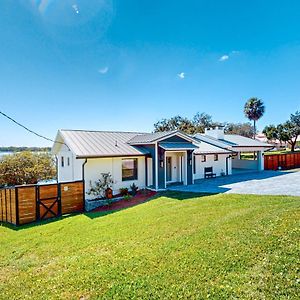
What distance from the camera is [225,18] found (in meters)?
14.1

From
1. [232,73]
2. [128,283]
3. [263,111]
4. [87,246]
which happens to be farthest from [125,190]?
[263,111]

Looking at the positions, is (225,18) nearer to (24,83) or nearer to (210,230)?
(210,230)

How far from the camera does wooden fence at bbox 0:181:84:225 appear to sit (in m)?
13.4

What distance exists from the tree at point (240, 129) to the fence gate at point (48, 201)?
2343 inches

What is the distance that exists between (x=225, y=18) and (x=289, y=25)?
3.57 meters

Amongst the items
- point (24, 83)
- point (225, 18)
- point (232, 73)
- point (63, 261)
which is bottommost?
point (63, 261)

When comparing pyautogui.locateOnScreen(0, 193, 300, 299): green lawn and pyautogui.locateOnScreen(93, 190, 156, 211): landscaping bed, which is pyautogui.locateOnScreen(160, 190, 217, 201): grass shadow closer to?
pyautogui.locateOnScreen(93, 190, 156, 211): landscaping bed

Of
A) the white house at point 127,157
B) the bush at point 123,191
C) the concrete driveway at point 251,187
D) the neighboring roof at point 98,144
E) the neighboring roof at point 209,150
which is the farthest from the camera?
the neighboring roof at point 209,150

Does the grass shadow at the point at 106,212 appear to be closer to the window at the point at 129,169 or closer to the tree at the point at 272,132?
the window at the point at 129,169

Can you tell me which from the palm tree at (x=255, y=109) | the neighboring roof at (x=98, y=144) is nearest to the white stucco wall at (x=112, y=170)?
the neighboring roof at (x=98, y=144)

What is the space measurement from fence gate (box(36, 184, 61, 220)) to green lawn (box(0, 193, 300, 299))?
3.52 m

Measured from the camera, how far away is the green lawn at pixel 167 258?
4824 millimetres

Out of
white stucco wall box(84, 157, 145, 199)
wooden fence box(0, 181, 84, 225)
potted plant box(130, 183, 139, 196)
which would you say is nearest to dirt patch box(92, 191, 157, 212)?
potted plant box(130, 183, 139, 196)

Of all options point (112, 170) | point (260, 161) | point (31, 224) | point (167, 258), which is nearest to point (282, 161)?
point (260, 161)
